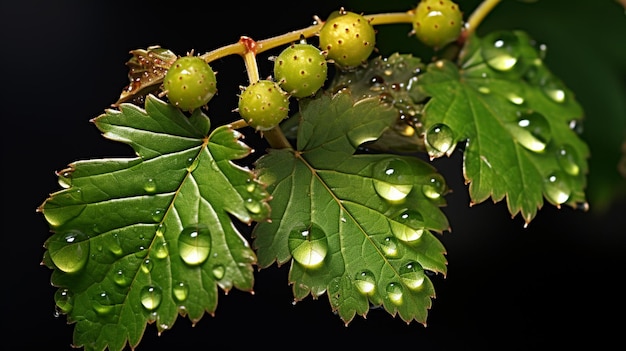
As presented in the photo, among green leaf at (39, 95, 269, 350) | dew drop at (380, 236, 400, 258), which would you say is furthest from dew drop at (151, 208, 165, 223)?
dew drop at (380, 236, 400, 258)

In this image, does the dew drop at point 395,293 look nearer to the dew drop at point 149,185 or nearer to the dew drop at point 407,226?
the dew drop at point 407,226

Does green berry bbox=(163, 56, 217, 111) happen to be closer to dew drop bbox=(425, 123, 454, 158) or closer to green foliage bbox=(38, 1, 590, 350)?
green foliage bbox=(38, 1, 590, 350)

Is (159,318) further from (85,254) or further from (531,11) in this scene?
(531,11)

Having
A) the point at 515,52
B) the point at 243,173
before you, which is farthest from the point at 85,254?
the point at 515,52

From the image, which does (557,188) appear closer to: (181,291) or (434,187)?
(434,187)

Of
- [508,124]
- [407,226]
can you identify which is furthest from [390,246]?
[508,124]

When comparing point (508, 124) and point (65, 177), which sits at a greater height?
point (65, 177)

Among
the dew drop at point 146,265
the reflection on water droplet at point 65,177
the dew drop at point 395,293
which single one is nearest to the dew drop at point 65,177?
the reflection on water droplet at point 65,177
